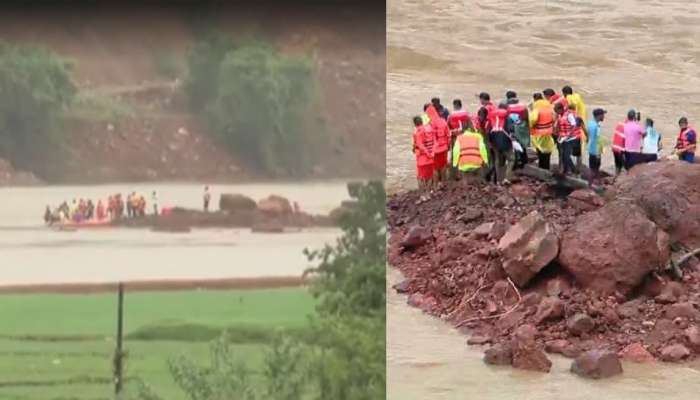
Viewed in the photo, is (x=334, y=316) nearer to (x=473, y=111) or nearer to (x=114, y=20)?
(x=473, y=111)

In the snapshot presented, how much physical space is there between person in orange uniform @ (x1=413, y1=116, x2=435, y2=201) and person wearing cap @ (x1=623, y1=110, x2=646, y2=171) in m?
1.04

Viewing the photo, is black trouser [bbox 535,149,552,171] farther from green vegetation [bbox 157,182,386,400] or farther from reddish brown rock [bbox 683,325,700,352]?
reddish brown rock [bbox 683,325,700,352]

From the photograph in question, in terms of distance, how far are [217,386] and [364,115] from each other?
1.62 meters

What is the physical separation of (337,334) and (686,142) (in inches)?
83.9

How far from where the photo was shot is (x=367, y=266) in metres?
6.24

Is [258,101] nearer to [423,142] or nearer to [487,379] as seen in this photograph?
[423,142]

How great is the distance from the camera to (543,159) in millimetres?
6426

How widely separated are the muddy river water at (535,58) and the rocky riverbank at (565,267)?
0.18 m

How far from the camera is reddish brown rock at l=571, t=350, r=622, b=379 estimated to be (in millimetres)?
5930

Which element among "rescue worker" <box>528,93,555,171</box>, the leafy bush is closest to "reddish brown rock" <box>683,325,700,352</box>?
"rescue worker" <box>528,93,555,171</box>

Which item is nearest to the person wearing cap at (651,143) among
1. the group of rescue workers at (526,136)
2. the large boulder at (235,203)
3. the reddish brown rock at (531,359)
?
the group of rescue workers at (526,136)

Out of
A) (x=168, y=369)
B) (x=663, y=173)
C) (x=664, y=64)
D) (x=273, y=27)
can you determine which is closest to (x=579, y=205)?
(x=663, y=173)

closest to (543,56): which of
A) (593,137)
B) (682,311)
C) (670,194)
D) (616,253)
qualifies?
(593,137)

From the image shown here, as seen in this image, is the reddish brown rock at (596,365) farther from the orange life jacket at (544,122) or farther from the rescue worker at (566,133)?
the orange life jacket at (544,122)
